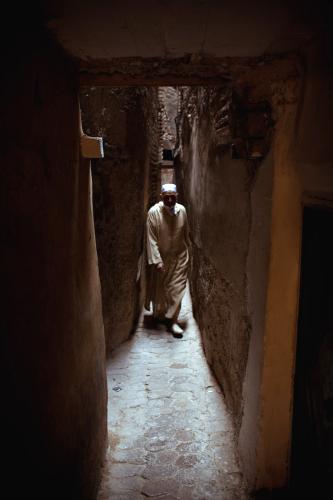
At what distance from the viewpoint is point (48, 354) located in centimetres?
168

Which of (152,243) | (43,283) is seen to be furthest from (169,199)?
(43,283)

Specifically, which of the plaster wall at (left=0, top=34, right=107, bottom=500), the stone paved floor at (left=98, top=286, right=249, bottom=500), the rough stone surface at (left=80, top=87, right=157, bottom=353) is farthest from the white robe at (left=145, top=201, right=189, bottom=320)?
the plaster wall at (left=0, top=34, right=107, bottom=500)

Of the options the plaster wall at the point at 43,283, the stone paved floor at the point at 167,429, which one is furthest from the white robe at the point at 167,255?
the plaster wall at the point at 43,283

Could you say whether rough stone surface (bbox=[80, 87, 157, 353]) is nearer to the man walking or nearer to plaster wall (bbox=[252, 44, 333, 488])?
the man walking

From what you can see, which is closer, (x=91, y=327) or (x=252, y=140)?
(x=252, y=140)

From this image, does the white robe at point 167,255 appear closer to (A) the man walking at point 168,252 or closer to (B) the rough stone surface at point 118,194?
(A) the man walking at point 168,252

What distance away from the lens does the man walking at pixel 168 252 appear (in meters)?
5.41

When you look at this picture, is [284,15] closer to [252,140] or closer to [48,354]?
[252,140]

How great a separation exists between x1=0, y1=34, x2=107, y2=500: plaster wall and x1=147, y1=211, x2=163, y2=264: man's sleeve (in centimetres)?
289

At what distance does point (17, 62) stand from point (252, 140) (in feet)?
4.64

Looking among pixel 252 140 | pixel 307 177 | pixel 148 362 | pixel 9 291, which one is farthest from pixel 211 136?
pixel 9 291

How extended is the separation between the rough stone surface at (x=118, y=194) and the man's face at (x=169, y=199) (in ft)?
1.13

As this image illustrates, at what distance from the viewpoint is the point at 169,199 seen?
213 inches

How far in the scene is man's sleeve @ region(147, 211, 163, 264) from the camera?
17.5 ft
